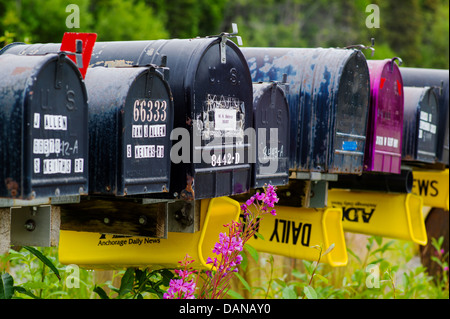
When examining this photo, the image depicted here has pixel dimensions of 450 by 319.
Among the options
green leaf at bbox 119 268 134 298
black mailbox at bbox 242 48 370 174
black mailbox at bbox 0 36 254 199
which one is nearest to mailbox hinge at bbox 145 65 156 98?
black mailbox at bbox 0 36 254 199

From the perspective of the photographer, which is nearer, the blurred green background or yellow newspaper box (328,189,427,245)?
yellow newspaper box (328,189,427,245)

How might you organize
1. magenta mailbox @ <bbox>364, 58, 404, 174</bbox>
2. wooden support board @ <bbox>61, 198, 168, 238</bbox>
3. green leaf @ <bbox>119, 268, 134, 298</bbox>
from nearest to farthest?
wooden support board @ <bbox>61, 198, 168, 238</bbox>, green leaf @ <bbox>119, 268, 134, 298</bbox>, magenta mailbox @ <bbox>364, 58, 404, 174</bbox>

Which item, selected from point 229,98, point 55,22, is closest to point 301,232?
point 229,98

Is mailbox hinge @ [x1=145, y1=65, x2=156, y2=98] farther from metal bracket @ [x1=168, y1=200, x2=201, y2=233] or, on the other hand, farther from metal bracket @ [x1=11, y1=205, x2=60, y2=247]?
metal bracket @ [x1=168, y1=200, x2=201, y2=233]

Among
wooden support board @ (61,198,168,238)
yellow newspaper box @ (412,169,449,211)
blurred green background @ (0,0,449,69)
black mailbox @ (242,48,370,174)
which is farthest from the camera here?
blurred green background @ (0,0,449,69)

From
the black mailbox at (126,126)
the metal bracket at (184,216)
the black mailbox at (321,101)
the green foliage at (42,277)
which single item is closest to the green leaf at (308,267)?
the black mailbox at (321,101)

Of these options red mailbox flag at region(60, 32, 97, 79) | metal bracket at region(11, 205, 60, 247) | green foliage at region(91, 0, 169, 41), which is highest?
green foliage at region(91, 0, 169, 41)

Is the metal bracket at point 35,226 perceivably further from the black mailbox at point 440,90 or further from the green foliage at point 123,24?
the green foliage at point 123,24

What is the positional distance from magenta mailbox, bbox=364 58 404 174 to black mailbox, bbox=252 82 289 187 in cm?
81

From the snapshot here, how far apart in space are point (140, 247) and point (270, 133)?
711 mm

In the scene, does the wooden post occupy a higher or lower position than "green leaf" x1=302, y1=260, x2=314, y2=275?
higher

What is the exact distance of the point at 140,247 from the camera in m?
3.06

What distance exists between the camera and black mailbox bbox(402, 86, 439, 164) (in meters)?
4.54
